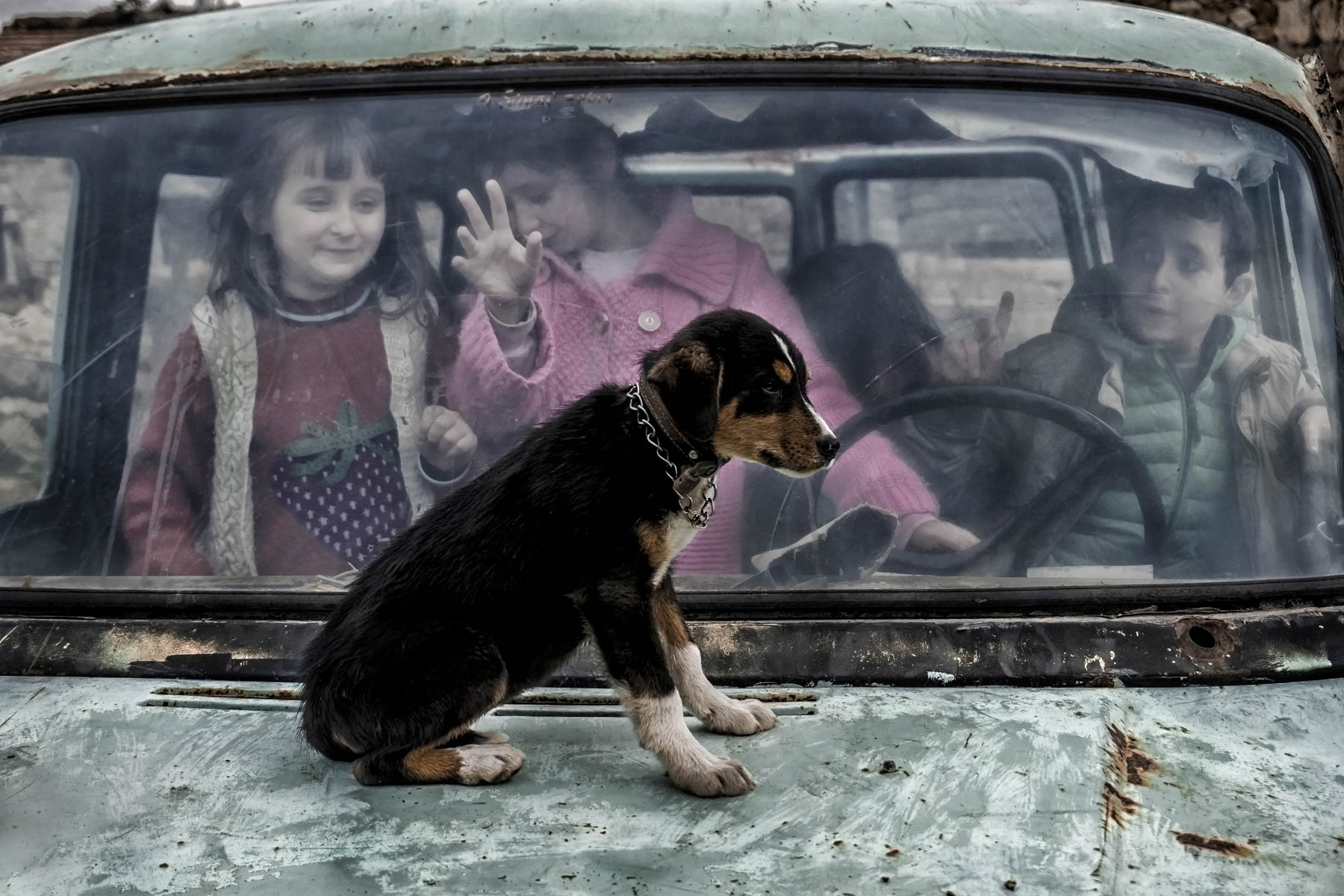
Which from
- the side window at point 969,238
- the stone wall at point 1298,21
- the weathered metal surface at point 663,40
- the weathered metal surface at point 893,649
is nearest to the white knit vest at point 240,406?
the weathered metal surface at point 893,649

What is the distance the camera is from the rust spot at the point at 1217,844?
1.77m

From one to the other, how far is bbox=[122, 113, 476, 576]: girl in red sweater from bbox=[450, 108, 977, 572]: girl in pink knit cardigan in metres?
0.11

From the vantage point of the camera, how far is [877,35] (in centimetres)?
302

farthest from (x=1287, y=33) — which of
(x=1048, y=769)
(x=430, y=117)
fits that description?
(x=1048, y=769)

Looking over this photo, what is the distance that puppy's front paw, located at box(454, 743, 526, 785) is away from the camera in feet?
6.82

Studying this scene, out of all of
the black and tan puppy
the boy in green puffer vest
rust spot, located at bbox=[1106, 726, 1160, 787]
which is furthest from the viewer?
the boy in green puffer vest

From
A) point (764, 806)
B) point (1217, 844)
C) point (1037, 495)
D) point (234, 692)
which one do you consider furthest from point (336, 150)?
point (1217, 844)

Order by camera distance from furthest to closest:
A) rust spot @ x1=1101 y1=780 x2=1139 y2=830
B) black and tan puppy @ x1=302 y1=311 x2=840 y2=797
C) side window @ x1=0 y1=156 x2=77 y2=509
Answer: side window @ x1=0 y1=156 x2=77 y2=509 < black and tan puppy @ x1=302 y1=311 x2=840 y2=797 < rust spot @ x1=1101 y1=780 x2=1139 y2=830

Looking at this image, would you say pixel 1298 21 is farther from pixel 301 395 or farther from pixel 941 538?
pixel 301 395

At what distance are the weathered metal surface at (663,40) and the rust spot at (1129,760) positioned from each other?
1535mm

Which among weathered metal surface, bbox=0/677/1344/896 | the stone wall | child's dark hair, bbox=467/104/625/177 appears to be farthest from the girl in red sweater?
the stone wall

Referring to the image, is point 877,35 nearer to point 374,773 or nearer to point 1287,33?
point 374,773

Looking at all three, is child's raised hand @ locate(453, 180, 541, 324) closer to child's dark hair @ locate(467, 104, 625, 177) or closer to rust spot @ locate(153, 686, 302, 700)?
child's dark hair @ locate(467, 104, 625, 177)

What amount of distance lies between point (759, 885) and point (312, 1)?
2.38 metres
